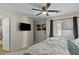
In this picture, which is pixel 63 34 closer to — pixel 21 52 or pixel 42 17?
pixel 42 17

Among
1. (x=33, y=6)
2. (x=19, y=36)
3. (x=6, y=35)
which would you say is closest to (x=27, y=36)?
(x=19, y=36)

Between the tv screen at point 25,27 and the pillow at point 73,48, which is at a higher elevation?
the tv screen at point 25,27

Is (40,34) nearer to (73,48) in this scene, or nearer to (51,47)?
(51,47)

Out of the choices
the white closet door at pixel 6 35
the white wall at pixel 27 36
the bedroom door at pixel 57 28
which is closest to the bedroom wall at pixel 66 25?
the bedroom door at pixel 57 28

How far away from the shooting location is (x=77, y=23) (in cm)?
144

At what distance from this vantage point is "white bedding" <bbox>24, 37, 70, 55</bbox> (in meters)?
1.41

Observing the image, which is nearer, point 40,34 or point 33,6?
point 33,6

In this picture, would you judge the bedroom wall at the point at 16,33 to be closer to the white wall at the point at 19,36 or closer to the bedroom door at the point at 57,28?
the white wall at the point at 19,36

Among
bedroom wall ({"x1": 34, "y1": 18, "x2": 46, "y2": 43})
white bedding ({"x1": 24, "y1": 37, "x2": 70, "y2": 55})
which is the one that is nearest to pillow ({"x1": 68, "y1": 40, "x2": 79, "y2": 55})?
white bedding ({"x1": 24, "y1": 37, "x2": 70, "y2": 55})

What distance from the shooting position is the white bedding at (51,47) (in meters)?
1.41

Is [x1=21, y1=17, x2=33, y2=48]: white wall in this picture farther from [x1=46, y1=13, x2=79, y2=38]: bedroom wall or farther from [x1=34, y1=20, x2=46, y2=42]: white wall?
[x1=46, y1=13, x2=79, y2=38]: bedroom wall

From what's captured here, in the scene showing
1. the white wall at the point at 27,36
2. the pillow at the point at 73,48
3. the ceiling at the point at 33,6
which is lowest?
the pillow at the point at 73,48

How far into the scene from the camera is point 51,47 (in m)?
1.48
